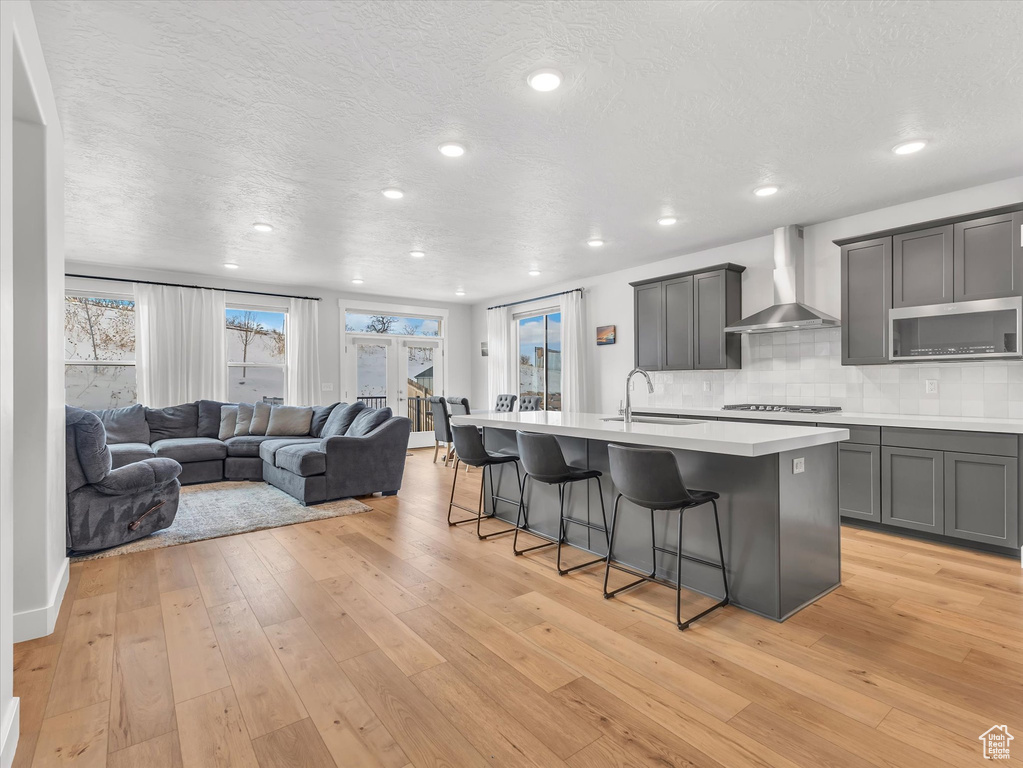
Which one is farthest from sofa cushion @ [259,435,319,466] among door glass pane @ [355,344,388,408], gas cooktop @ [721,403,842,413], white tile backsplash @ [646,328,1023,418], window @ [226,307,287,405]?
→ gas cooktop @ [721,403,842,413]

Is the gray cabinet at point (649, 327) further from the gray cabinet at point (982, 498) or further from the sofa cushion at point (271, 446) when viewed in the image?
the sofa cushion at point (271, 446)

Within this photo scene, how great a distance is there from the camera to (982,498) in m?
3.37

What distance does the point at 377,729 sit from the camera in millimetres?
1711

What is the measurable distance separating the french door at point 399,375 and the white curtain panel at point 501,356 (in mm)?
1062

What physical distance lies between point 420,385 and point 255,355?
105 inches

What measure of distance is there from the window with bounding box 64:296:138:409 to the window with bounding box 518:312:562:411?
5.30 meters

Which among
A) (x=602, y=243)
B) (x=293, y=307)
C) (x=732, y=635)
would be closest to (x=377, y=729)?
(x=732, y=635)

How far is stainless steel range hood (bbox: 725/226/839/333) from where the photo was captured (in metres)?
4.54

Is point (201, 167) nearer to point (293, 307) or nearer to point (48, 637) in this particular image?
point (48, 637)

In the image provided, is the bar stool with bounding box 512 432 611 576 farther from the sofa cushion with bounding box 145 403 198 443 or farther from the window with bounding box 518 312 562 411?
the sofa cushion with bounding box 145 403 198 443

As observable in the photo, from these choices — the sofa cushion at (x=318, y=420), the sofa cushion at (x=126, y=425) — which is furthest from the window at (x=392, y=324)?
the sofa cushion at (x=126, y=425)

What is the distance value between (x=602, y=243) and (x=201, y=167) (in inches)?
140

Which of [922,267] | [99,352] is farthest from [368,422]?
[922,267]

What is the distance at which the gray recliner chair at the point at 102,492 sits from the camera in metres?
3.35
